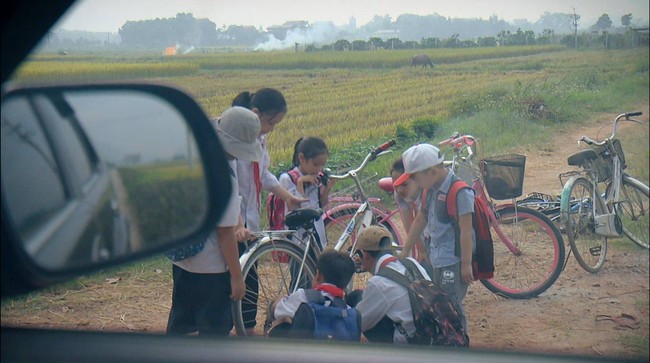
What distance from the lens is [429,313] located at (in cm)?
302

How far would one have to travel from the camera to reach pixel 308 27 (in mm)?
3602

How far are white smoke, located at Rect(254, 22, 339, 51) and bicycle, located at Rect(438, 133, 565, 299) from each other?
974mm

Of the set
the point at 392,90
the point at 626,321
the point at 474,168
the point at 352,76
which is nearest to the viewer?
the point at 626,321

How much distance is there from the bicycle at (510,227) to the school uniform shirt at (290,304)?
1266 millimetres

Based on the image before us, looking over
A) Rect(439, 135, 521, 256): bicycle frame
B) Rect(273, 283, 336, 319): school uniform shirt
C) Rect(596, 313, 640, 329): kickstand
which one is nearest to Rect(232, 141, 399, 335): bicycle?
Rect(273, 283, 336, 319): school uniform shirt

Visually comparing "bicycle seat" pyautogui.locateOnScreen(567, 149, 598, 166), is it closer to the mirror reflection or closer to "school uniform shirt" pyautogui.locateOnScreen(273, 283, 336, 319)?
"school uniform shirt" pyautogui.locateOnScreen(273, 283, 336, 319)

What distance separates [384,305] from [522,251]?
65.3 inches

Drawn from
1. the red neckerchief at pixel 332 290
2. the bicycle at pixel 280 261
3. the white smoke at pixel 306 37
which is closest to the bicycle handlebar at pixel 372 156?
the bicycle at pixel 280 261

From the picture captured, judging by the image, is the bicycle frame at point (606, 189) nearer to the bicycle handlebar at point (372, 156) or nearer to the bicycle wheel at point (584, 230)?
the bicycle wheel at point (584, 230)

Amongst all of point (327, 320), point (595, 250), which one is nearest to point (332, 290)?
point (327, 320)

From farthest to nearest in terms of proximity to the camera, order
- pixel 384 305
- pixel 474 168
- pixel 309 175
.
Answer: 1. pixel 474 168
2. pixel 309 175
3. pixel 384 305

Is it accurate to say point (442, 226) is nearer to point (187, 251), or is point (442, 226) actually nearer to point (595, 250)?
point (595, 250)

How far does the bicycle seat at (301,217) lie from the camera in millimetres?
4074

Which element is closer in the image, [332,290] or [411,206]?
[332,290]
